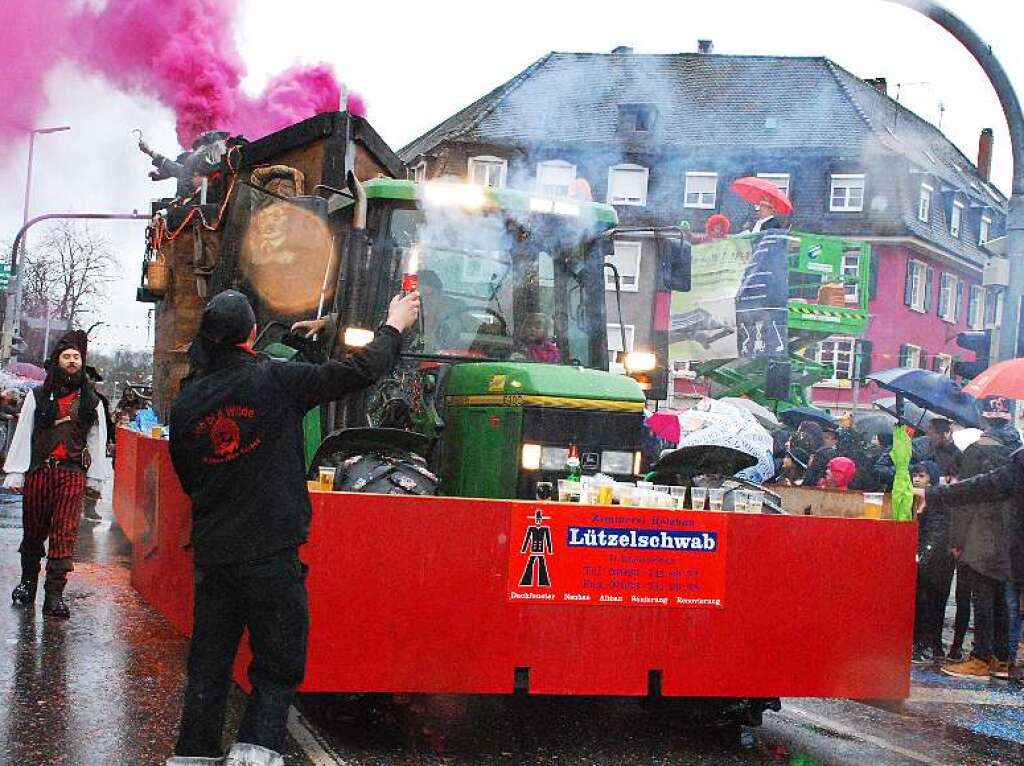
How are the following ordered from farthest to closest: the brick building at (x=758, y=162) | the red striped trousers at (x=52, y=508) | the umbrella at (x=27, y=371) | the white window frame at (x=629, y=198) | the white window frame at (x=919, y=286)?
the white window frame at (x=919, y=286)
the white window frame at (x=629, y=198)
the umbrella at (x=27, y=371)
the brick building at (x=758, y=162)
the red striped trousers at (x=52, y=508)

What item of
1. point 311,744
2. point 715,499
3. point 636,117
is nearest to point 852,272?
point 636,117

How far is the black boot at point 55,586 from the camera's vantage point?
8.68 m

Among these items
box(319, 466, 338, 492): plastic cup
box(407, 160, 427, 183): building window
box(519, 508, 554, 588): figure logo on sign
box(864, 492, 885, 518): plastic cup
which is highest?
box(407, 160, 427, 183): building window

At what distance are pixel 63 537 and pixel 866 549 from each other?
552cm

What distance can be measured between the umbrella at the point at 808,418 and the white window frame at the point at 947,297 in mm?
33089

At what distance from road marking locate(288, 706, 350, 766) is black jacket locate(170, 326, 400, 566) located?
133 cm

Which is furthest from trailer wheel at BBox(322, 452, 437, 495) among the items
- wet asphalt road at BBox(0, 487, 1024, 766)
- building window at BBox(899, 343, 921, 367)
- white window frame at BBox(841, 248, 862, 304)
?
building window at BBox(899, 343, 921, 367)

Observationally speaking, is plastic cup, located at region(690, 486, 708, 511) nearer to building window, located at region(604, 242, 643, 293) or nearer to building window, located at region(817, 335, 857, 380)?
building window, located at region(604, 242, 643, 293)

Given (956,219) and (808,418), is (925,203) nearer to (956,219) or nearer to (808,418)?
(956,219)

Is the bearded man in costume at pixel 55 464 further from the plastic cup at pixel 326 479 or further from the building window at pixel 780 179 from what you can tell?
the building window at pixel 780 179

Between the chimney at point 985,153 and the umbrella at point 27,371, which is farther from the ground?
the chimney at point 985,153

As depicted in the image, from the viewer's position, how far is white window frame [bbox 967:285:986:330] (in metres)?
52.9

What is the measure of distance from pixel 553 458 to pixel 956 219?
1880 inches

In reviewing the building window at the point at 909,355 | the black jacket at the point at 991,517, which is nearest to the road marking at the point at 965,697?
the black jacket at the point at 991,517
